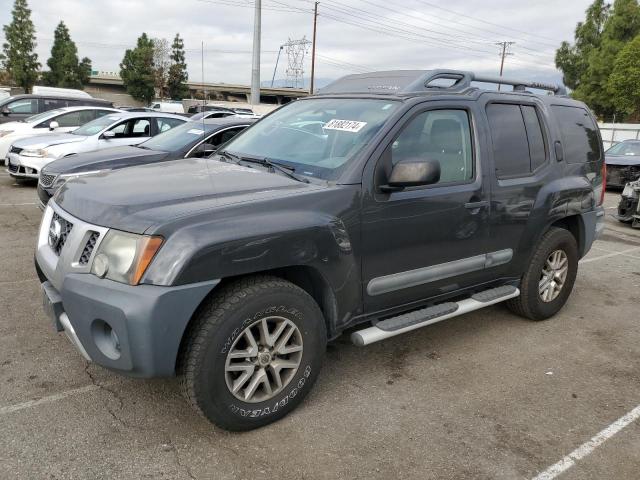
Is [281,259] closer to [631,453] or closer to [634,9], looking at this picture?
[631,453]

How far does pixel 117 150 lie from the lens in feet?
24.0

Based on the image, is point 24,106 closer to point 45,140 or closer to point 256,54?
point 45,140

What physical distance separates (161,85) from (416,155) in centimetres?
6886

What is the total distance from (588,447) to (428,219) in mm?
1570

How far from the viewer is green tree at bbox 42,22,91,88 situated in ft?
199

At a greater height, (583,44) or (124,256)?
(583,44)

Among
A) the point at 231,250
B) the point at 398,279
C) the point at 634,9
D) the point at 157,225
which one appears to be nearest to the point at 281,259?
the point at 231,250

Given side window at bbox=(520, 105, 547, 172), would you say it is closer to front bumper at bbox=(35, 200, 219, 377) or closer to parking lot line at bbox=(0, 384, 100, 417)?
front bumper at bbox=(35, 200, 219, 377)

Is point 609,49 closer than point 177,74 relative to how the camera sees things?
Yes

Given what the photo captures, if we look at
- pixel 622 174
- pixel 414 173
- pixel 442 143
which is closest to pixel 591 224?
pixel 442 143

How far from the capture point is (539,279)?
14.8ft

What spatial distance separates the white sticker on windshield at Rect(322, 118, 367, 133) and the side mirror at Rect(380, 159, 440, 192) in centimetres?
46

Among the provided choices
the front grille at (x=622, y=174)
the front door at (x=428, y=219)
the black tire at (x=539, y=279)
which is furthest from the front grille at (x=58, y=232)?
the front grille at (x=622, y=174)

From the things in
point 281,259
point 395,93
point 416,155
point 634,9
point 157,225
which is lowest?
point 281,259
